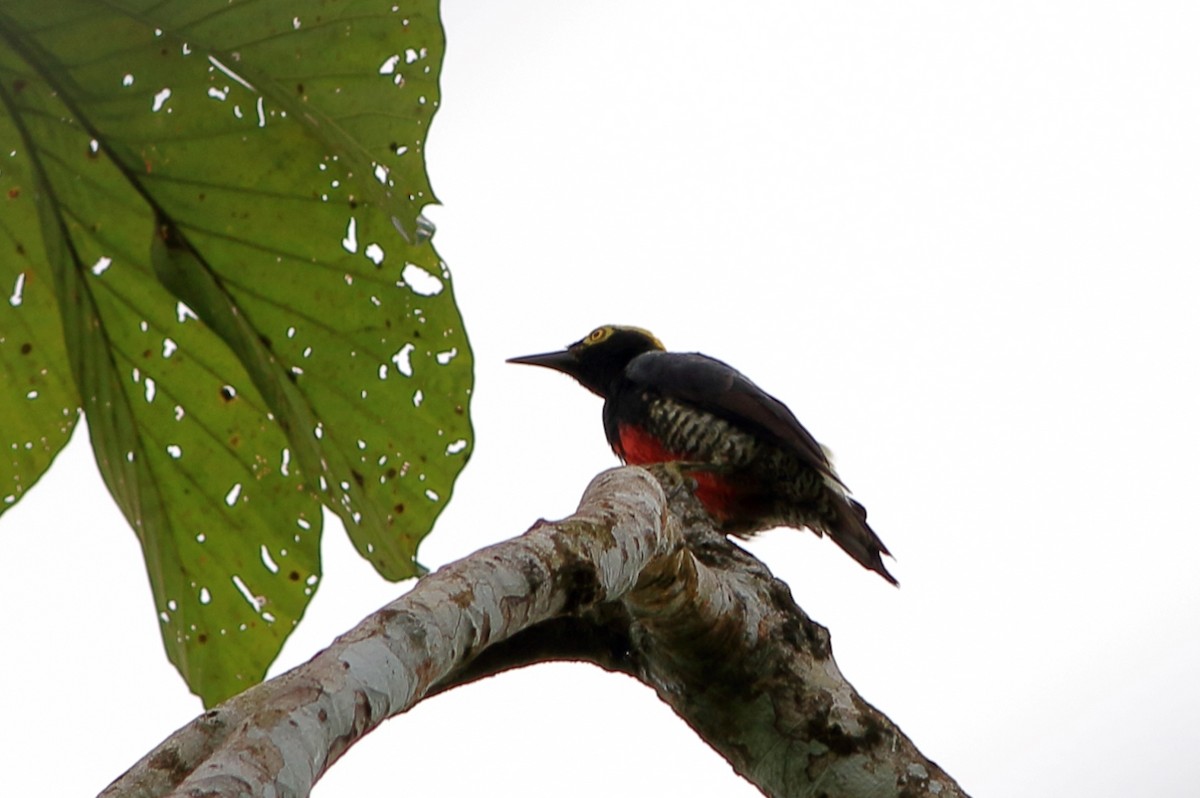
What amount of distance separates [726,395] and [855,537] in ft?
2.22

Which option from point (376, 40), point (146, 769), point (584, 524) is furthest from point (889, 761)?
point (376, 40)

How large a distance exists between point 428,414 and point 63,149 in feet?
3.17

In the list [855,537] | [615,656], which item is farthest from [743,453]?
[615,656]

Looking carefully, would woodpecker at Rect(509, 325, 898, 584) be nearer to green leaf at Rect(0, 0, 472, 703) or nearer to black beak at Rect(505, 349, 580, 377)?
black beak at Rect(505, 349, 580, 377)

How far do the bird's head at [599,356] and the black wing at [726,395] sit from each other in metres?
0.49

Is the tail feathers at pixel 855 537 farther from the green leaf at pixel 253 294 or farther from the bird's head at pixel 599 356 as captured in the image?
the green leaf at pixel 253 294

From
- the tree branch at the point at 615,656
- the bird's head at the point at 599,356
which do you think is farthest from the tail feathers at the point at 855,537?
the tree branch at the point at 615,656

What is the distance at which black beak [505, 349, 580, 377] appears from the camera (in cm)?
523

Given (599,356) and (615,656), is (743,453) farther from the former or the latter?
(615,656)

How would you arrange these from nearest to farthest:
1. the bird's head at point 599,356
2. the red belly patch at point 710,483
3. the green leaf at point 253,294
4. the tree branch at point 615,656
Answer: the tree branch at point 615,656 < the green leaf at point 253,294 < the red belly patch at point 710,483 < the bird's head at point 599,356

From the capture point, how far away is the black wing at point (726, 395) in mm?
4316

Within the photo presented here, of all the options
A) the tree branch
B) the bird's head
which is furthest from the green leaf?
the bird's head

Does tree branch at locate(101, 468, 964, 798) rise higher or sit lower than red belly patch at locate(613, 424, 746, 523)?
lower

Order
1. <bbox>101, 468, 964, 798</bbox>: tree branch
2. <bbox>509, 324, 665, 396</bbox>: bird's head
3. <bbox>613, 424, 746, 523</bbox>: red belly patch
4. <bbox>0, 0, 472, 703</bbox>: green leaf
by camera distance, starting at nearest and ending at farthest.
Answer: <bbox>101, 468, 964, 798</bbox>: tree branch, <bbox>0, 0, 472, 703</bbox>: green leaf, <bbox>613, 424, 746, 523</bbox>: red belly patch, <bbox>509, 324, 665, 396</bbox>: bird's head
